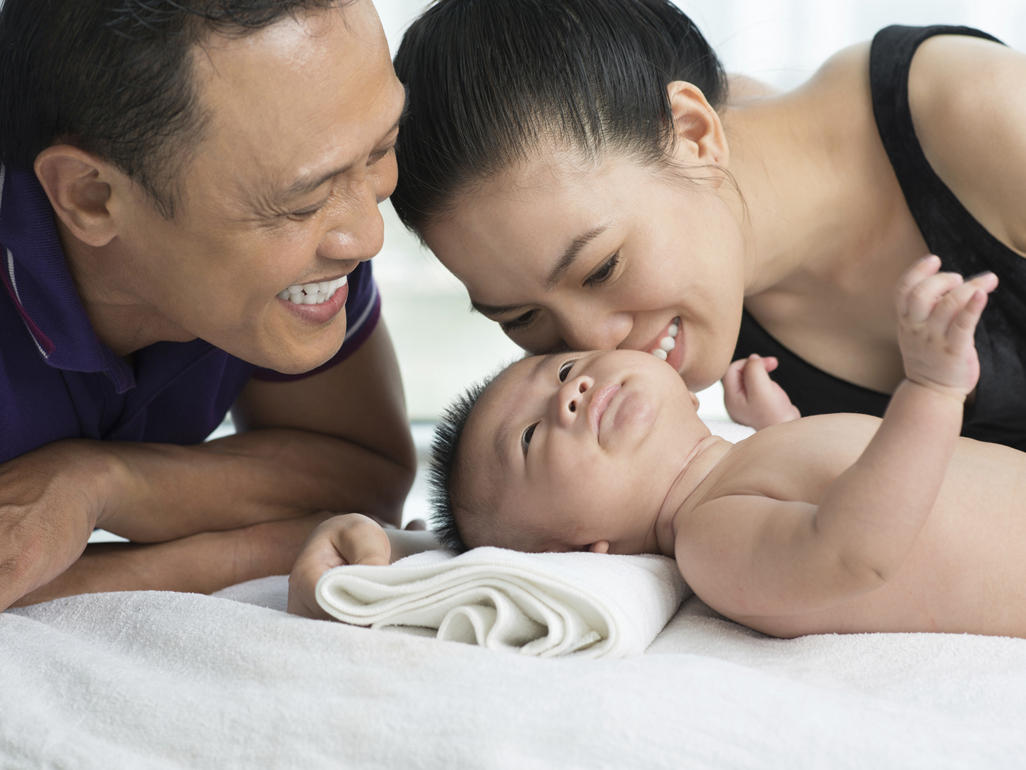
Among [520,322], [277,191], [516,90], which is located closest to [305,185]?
[277,191]

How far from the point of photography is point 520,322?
1.65 meters

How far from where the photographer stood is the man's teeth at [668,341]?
5.33 feet

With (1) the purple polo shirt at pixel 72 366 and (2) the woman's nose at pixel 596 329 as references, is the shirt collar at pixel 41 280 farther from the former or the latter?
(2) the woman's nose at pixel 596 329

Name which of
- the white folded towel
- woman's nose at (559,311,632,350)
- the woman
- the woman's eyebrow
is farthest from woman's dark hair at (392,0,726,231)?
the white folded towel

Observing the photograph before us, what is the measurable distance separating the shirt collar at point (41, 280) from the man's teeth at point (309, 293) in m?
0.27

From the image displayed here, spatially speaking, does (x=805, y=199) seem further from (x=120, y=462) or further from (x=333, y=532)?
(x=120, y=462)

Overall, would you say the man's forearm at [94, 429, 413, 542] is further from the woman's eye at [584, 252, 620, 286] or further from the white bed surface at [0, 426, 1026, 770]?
the woman's eye at [584, 252, 620, 286]

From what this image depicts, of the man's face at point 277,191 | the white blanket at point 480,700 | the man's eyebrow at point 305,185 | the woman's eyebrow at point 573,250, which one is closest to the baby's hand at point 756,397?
the woman's eyebrow at point 573,250

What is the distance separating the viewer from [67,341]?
4.77 feet

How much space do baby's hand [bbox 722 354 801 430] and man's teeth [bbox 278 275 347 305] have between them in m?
0.66

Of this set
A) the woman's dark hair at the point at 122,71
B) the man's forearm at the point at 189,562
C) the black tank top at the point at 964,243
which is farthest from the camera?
the black tank top at the point at 964,243

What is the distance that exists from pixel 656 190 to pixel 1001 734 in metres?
0.83

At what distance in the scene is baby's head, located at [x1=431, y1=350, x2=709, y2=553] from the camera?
138 cm

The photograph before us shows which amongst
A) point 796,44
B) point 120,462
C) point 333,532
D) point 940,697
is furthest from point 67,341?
point 796,44
